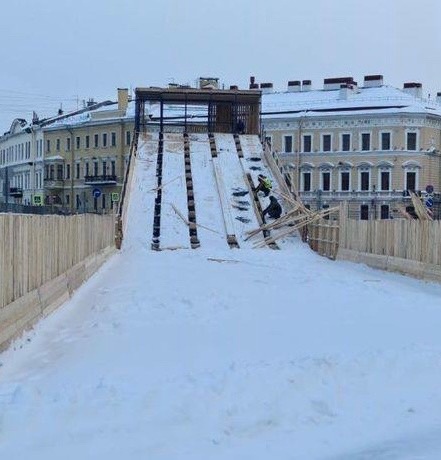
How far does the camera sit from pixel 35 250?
11766 mm

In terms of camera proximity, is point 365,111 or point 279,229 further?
point 365,111

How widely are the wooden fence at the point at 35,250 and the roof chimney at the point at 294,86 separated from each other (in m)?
70.4

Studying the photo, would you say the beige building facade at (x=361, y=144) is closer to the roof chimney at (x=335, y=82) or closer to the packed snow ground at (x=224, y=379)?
the roof chimney at (x=335, y=82)

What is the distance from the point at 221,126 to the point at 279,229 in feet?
51.5

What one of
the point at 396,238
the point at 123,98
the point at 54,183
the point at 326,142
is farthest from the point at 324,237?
the point at 54,183

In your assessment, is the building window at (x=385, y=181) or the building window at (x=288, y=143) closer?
the building window at (x=385, y=181)

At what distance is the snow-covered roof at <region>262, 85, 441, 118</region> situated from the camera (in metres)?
76.5

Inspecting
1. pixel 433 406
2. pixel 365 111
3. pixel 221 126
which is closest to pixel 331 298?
pixel 433 406

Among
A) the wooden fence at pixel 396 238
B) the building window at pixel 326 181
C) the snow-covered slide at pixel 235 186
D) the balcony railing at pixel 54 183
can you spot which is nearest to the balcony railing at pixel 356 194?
the building window at pixel 326 181

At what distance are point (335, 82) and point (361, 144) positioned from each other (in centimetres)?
925

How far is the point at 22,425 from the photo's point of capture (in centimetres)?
676

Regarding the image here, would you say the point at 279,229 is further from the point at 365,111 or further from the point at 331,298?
the point at 365,111

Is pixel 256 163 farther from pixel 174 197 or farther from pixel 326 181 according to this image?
pixel 326 181

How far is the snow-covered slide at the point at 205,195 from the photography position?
2881 centimetres
